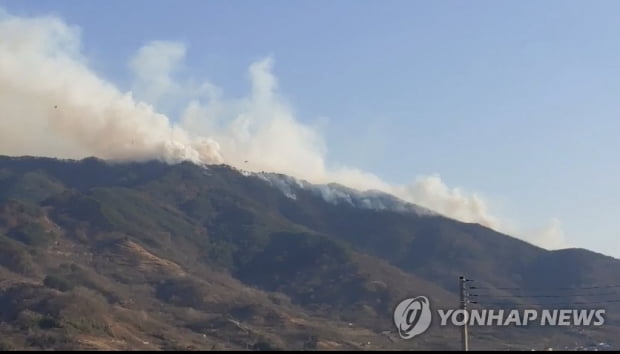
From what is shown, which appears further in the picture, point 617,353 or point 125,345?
point 125,345

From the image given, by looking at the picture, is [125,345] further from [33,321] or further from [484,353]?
[484,353]

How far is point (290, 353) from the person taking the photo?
71.9 meters

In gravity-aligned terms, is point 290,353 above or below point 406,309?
below

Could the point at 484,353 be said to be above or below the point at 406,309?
below

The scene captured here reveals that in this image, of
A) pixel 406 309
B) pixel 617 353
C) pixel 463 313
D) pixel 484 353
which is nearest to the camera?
pixel 484 353

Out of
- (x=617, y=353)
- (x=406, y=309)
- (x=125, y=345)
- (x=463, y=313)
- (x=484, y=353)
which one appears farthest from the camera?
(x=125, y=345)

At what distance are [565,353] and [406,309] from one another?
97477mm

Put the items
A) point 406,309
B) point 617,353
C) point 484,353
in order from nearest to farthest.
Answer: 1. point 484,353
2. point 617,353
3. point 406,309

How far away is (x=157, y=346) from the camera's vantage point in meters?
195

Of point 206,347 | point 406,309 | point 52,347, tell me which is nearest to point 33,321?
point 52,347

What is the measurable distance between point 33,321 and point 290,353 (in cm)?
13902

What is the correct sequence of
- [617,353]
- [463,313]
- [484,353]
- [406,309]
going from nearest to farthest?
[484,353] < [617,353] < [463,313] < [406,309]

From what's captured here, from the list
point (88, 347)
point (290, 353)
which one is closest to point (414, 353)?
point (290, 353)

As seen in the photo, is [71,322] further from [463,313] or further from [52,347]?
[463,313]
